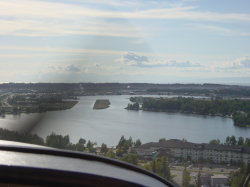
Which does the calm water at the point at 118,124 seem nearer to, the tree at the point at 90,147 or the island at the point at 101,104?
the island at the point at 101,104

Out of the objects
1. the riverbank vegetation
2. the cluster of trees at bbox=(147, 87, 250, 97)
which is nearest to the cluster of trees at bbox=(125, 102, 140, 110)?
the cluster of trees at bbox=(147, 87, 250, 97)

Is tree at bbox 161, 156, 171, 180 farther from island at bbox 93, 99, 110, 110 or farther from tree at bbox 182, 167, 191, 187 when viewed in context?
island at bbox 93, 99, 110, 110

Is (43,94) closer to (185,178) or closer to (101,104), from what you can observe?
(101,104)

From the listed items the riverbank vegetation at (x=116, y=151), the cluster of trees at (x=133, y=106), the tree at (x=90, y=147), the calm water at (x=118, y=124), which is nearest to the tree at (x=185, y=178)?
the riverbank vegetation at (x=116, y=151)

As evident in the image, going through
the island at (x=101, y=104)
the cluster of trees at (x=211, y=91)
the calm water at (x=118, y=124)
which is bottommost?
the calm water at (x=118, y=124)

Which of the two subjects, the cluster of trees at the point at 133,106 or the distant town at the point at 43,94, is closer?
the distant town at the point at 43,94

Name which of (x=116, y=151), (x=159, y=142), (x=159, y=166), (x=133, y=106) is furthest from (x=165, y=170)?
(x=133, y=106)

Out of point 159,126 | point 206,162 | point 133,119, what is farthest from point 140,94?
point 206,162
